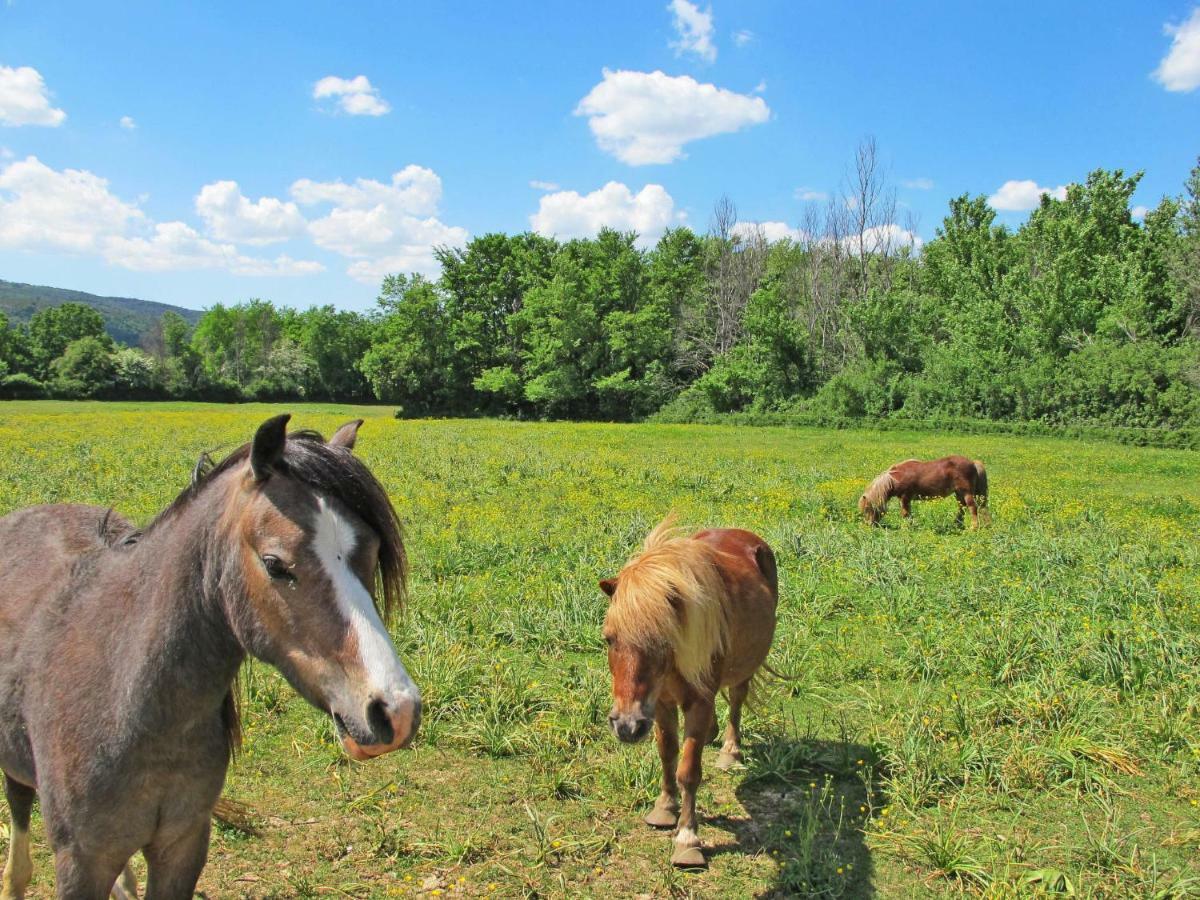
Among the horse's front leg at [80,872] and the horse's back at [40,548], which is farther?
the horse's back at [40,548]

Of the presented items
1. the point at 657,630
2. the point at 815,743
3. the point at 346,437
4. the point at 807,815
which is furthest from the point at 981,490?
the point at 346,437

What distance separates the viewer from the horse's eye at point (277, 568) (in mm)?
2020

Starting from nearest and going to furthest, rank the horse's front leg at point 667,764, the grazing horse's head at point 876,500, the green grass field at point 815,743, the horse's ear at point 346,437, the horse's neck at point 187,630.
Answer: the horse's neck at point 187,630
the horse's ear at point 346,437
the green grass field at point 815,743
the horse's front leg at point 667,764
the grazing horse's head at point 876,500

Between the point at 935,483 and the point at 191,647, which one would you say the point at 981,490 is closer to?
the point at 935,483

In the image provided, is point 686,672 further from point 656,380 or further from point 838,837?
point 656,380

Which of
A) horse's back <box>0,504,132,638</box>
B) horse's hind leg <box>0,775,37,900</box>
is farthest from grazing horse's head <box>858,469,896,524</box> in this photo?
horse's hind leg <box>0,775,37,900</box>

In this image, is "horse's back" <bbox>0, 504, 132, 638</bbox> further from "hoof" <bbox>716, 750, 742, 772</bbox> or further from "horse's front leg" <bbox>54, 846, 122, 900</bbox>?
"hoof" <bbox>716, 750, 742, 772</bbox>

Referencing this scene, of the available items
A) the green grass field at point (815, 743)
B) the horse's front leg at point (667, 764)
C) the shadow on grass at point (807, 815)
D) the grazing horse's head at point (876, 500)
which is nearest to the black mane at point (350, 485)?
the green grass field at point (815, 743)

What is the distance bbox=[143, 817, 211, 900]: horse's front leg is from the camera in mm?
2428

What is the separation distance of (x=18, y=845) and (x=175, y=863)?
58.6 inches

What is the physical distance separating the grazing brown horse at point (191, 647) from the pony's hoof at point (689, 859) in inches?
96.5

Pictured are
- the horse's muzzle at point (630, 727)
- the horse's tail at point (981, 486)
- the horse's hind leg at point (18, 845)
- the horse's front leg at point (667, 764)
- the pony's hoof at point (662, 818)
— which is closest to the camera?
the horse's hind leg at point (18, 845)

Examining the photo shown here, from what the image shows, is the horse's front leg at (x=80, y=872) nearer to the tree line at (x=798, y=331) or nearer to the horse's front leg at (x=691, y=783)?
the horse's front leg at (x=691, y=783)

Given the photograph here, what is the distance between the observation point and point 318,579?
6.60 ft
